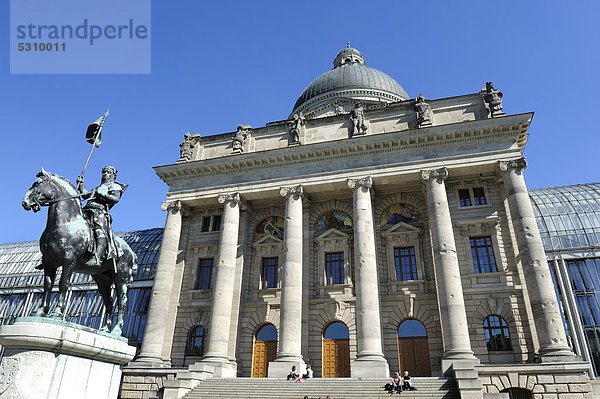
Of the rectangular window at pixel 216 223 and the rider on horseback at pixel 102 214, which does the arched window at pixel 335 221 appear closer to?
the rectangular window at pixel 216 223

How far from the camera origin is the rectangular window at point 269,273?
29.8 meters

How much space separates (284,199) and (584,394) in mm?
21068

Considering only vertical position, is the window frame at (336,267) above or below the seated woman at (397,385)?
above

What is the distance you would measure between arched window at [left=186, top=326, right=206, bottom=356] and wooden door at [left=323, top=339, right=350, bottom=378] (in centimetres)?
904

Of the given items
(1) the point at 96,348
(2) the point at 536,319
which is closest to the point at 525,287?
(2) the point at 536,319

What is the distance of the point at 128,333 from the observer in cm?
3528

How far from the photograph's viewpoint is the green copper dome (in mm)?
42656

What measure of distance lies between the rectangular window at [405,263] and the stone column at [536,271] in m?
6.78

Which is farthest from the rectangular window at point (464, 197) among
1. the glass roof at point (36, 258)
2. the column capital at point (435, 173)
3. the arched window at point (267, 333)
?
the glass roof at point (36, 258)

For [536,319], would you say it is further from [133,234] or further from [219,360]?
[133,234]

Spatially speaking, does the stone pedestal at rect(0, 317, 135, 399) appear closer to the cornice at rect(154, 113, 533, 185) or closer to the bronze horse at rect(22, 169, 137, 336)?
the bronze horse at rect(22, 169, 137, 336)

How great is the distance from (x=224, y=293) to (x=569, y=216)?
93.0ft

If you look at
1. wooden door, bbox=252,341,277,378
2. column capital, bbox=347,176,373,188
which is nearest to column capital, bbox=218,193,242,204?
column capital, bbox=347,176,373,188

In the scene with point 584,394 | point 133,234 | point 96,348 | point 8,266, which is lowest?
point 584,394
